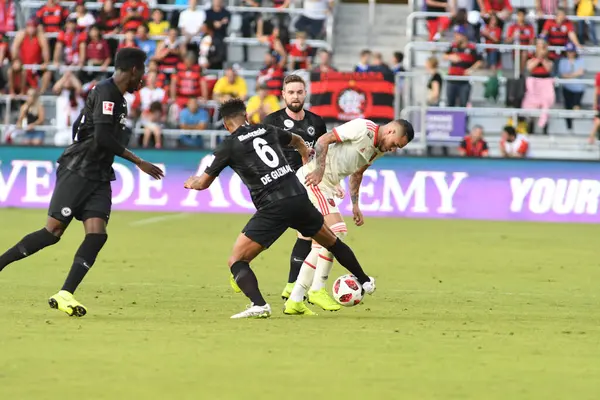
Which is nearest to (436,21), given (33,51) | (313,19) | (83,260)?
(313,19)

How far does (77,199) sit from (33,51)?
17620mm

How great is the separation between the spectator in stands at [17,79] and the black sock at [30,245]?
54.6 feet

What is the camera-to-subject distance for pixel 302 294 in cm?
1090

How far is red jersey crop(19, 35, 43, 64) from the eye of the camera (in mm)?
27312

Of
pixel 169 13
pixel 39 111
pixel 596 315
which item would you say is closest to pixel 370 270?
pixel 596 315

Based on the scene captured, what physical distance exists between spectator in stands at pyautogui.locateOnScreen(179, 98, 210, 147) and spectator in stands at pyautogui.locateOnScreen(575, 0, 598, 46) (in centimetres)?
858

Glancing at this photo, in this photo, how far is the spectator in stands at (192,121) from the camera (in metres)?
25.8

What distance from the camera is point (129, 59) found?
1046cm

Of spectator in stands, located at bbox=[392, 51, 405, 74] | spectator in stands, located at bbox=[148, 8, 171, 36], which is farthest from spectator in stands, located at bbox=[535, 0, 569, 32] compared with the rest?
spectator in stands, located at bbox=[148, 8, 171, 36]

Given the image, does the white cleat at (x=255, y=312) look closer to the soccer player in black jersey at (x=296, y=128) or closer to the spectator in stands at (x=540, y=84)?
the soccer player in black jersey at (x=296, y=128)

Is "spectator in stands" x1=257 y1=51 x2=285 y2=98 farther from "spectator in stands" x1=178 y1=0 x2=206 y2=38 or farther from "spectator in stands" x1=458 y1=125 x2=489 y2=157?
"spectator in stands" x1=458 y1=125 x2=489 y2=157

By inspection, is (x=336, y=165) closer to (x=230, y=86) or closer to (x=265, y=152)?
(x=265, y=152)

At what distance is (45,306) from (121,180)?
42.0 ft

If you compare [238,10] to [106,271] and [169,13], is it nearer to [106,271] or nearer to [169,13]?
[169,13]
